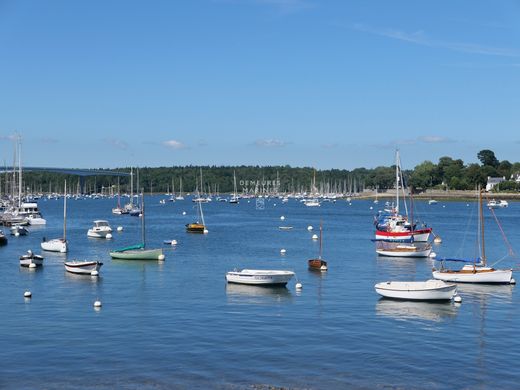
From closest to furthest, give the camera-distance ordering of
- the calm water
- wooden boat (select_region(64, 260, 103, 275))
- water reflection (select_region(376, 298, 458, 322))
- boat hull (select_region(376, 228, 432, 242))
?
the calm water
water reflection (select_region(376, 298, 458, 322))
wooden boat (select_region(64, 260, 103, 275))
boat hull (select_region(376, 228, 432, 242))

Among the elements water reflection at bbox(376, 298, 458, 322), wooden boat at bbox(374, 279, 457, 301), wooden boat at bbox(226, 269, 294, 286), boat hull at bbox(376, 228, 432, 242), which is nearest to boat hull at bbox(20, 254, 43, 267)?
wooden boat at bbox(226, 269, 294, 286)

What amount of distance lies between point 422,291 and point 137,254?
35068 mm

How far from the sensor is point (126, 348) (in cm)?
3812

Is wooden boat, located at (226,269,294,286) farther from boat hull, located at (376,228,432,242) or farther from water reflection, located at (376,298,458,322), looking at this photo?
boat hull, located at (376,228,432,242)

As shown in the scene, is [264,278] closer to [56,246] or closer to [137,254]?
[137,254]

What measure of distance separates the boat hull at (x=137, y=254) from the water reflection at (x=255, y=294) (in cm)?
1886

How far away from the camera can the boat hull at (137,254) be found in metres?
75.8

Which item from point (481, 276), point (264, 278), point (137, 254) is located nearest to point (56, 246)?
point (137, 254)

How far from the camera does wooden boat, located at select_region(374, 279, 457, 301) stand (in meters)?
51.2

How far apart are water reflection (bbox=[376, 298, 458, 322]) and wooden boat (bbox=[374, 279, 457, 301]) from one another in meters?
0.38

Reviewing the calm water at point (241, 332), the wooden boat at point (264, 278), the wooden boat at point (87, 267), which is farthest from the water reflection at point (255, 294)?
the wooden boat at point (87, 267)

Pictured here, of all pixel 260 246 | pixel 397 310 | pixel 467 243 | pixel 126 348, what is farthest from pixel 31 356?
pixel 467 243

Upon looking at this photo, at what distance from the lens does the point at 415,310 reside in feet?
161

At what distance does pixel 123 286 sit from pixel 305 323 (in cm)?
2057
